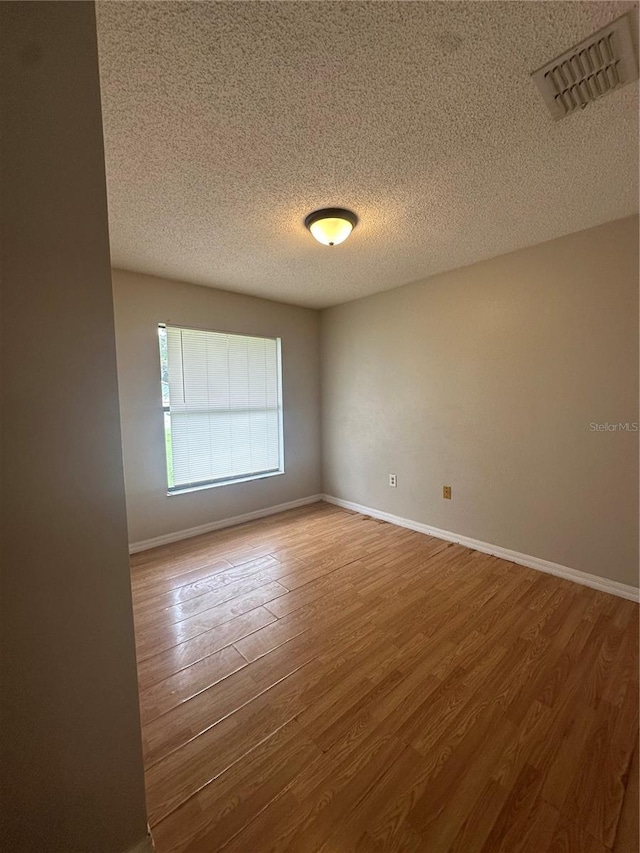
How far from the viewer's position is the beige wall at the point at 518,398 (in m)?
2.17

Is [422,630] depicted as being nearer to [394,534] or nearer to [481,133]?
[394,534]

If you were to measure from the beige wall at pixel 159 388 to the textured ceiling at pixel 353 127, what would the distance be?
637 millimetres

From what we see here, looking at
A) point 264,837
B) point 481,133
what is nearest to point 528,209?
point 481,133

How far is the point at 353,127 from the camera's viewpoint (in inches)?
53.2

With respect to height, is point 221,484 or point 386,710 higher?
point 221,484

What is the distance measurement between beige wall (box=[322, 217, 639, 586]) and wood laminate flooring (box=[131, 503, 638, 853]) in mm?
477

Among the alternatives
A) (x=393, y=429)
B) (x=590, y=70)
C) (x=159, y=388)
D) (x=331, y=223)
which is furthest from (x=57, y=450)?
(x=393, y=429)

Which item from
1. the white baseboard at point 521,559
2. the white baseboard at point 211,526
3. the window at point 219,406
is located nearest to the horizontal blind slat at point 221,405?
the window at point 219,406

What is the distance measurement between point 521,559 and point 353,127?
119 inches

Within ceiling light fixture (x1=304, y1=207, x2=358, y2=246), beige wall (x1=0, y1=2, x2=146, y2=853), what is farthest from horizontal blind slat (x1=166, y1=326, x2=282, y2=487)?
beige wall (x1=0, y1=2, x2=146, y2=853)

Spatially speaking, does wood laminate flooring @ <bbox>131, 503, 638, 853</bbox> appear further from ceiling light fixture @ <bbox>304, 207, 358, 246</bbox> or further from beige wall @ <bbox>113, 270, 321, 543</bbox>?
ceiling light fixture @ <bbox>304, 207, 358, 246</bbox>

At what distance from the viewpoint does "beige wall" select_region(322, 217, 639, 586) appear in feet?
7.13

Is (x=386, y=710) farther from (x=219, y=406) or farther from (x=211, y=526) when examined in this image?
(x=219, y=406)

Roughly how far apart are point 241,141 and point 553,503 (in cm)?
296
